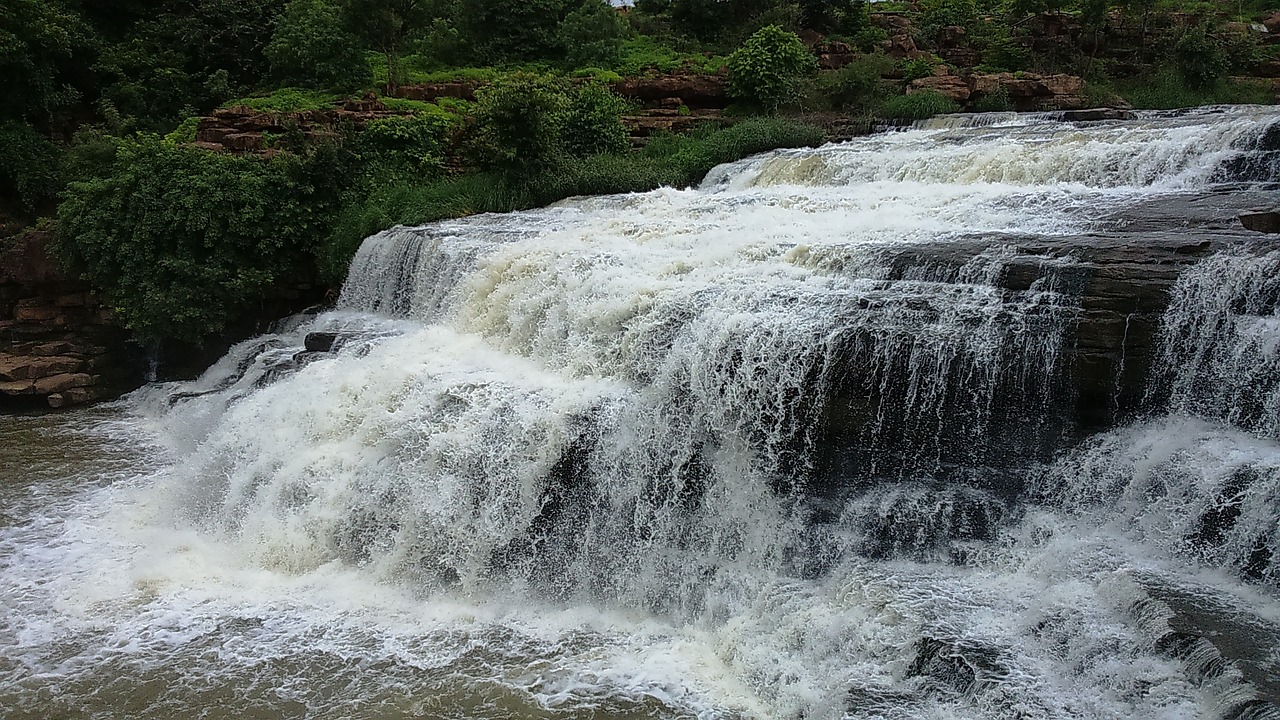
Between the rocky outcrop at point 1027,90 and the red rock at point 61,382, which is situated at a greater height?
the rocky outcrop at point 1027,90

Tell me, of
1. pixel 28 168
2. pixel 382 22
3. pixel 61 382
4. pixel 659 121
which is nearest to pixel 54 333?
pixel 61 382

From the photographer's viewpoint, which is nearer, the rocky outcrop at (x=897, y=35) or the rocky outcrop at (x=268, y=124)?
the rocky outcrop at (x=268, y=124)

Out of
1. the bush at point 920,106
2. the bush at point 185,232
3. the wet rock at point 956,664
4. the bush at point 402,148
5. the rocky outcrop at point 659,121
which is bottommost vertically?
the wet rock at point 956,664

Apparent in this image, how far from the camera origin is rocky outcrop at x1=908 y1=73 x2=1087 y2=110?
580 inches

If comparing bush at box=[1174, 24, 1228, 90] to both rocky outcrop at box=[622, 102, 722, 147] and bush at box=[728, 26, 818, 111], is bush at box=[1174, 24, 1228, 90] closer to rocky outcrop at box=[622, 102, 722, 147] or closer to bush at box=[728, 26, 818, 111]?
bush at box=[728, 26, 818, 111]

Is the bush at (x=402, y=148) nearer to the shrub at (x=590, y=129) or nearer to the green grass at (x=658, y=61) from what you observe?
the shrub at (x=590, y=129)

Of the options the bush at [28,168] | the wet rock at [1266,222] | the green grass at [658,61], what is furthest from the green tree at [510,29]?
the wet rock at [1266,222]

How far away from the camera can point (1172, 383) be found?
5.10 meters

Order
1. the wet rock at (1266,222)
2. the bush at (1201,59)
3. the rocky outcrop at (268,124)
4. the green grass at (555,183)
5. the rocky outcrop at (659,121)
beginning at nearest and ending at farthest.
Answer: the wet rock at (1266,222) → the green grass at (555,183) → the rocky outcrop at (268,124) → the bush at (1201,59) → the rocky outcrop at (659,121)

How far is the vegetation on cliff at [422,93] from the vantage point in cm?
1192

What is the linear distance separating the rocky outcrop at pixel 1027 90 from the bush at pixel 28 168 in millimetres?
15983

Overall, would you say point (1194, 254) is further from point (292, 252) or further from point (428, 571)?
point (292, 252)

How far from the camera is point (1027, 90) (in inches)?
584

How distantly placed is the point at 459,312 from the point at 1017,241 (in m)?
5.36
